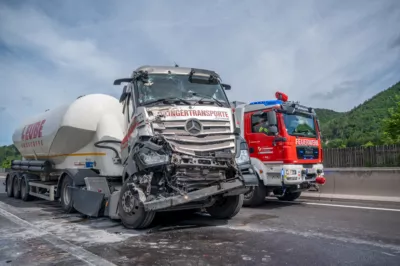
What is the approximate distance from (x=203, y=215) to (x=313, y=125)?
4474mm

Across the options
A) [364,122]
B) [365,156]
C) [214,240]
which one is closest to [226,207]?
[214,240]

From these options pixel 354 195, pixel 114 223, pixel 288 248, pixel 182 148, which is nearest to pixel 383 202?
pixel 354 195

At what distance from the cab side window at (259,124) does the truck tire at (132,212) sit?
4516 millimetres

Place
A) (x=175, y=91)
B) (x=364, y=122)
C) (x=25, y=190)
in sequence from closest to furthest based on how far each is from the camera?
(x=175, y=91)
(x=25, y=190)
(x=364, y=122)

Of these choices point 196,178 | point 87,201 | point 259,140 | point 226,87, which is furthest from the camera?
point 259,140

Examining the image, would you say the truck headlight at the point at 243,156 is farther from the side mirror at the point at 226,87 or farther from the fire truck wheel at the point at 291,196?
the fire truck wheel at the point at 291,196

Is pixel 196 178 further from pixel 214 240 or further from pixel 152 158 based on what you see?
pixel 214 240

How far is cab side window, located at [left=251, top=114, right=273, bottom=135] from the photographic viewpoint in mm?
9461

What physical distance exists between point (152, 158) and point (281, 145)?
434cm

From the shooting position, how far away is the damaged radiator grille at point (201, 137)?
6.04 m

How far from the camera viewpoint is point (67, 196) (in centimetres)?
920

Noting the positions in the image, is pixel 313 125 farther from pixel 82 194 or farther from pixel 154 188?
pixel 82 194

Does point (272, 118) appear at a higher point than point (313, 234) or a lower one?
higher

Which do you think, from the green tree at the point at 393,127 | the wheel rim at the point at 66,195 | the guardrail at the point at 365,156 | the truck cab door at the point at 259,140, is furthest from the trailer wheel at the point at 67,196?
the green tree at the point at 393,127
